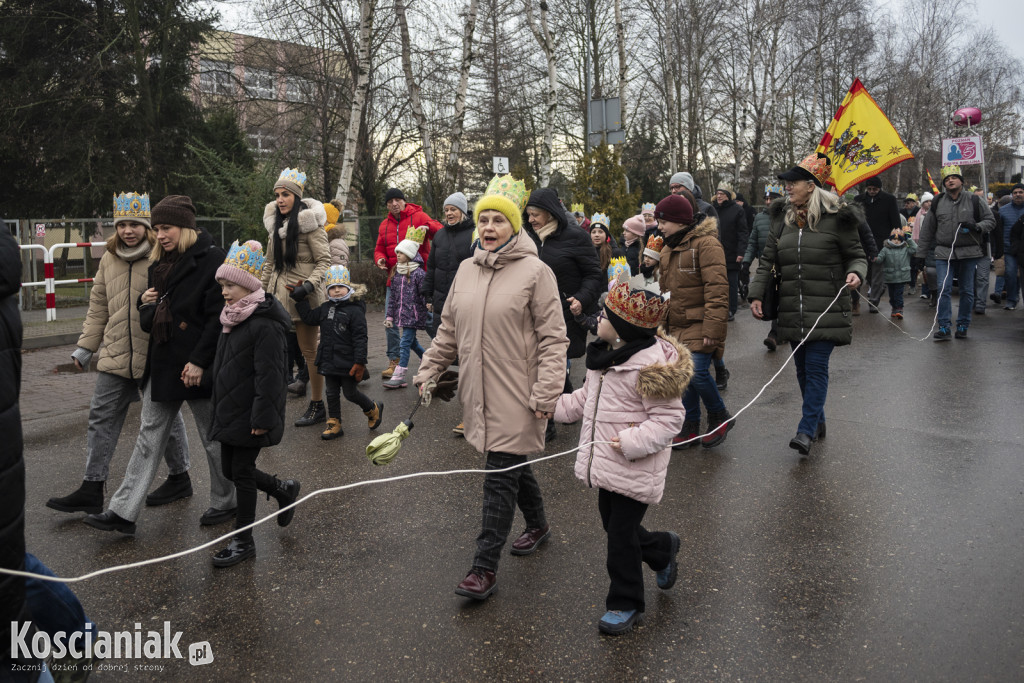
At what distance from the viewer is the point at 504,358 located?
13.5 ft

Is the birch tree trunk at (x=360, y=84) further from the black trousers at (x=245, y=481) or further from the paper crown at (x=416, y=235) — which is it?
the black trousers at (x=245, y=481)

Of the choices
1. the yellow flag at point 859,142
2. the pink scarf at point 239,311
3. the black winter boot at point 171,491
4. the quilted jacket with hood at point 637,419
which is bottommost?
the black winter boot at point 171,491

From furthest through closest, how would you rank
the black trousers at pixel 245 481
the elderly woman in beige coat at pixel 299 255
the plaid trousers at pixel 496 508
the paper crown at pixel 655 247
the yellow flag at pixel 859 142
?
the yellow flag at pixel 859 142
the elderly woman in beige coat at pixel 299 255
the paper crown at pixel 655 247
the black trousers at pixel 245 481
the plaid trousers at pixel 496 508

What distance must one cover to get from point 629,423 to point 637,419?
4cm

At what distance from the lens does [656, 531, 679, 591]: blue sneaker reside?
12.9ft

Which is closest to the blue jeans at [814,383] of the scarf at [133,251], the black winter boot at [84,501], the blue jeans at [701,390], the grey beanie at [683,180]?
the blue jeans at [701,390]

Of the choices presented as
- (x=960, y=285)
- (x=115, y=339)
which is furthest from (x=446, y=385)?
(x=960, y=285)

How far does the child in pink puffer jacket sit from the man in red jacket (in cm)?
569

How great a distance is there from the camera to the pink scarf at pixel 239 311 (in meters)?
4.55

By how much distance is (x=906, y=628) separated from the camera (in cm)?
361

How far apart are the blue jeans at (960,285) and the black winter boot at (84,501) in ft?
31.6

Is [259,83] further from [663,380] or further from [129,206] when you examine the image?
[663,380]

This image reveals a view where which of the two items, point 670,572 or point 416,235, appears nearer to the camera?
point 670,572

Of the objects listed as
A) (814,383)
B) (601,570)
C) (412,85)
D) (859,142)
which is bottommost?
(601,570)
